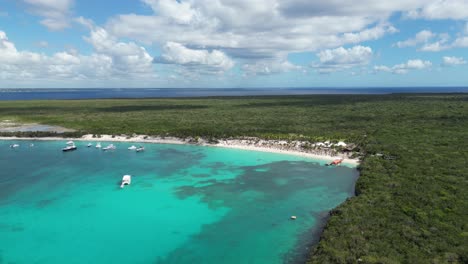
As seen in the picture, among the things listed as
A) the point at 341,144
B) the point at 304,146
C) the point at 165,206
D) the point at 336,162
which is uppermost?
the point at 341,144

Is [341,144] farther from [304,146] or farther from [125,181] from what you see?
[125,181]

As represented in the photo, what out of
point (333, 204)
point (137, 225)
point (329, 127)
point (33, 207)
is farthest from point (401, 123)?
point (33, 207)

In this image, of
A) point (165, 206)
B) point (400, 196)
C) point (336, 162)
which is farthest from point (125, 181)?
point (400, 196)

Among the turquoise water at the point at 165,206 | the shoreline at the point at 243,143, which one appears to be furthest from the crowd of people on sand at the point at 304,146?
the turquoise water at the point at 165,206

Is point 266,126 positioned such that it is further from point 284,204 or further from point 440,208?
point 440,208

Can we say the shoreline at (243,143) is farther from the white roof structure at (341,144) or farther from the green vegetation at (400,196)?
the white roof structure at (341,144)

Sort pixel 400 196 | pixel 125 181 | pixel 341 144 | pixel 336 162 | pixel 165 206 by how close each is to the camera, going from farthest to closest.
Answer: pixel 341 144
pixel 336 162
pixel 125 181
pixel 165 206
pixel 400 196

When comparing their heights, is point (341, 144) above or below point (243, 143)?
above

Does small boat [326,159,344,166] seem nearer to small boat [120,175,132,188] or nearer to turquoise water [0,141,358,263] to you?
turquoise water [0,141,358,263]
